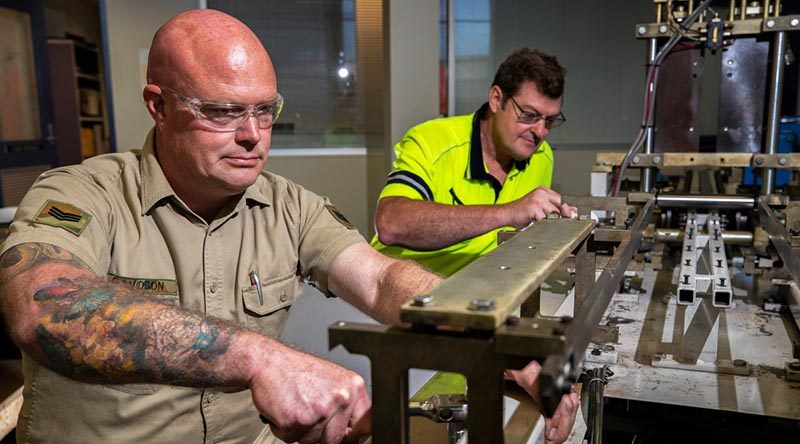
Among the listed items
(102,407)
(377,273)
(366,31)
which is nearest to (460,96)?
(366,31)

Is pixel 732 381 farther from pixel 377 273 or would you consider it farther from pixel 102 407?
pixel 102 407

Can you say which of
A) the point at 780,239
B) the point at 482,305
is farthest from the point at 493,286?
the point at 780,239

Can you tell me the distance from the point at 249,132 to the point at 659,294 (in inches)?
53.0

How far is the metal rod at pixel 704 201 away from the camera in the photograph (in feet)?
6.21

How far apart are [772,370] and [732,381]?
0.12m

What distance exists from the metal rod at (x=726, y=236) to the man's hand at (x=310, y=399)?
1.54m

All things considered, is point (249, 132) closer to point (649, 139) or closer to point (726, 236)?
point (726, 236)

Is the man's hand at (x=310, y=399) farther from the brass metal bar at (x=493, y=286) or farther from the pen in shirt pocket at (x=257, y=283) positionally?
the pen in shirt pocket at (x=257, y=283)

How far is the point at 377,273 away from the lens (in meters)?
1.33

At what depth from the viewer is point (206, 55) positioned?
118 centimetres

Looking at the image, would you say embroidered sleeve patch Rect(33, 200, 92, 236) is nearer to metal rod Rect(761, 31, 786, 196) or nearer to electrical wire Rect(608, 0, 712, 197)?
electrical wire Rect(608, 0, 712, 197)

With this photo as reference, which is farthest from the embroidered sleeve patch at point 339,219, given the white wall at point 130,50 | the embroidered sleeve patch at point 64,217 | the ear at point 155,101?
the white wall at point 130,50

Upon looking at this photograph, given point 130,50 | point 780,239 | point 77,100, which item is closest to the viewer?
point 780,239


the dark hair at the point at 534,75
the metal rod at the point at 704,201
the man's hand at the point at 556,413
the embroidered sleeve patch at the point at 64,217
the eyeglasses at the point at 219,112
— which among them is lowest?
the man's hand at the point at 556,413
